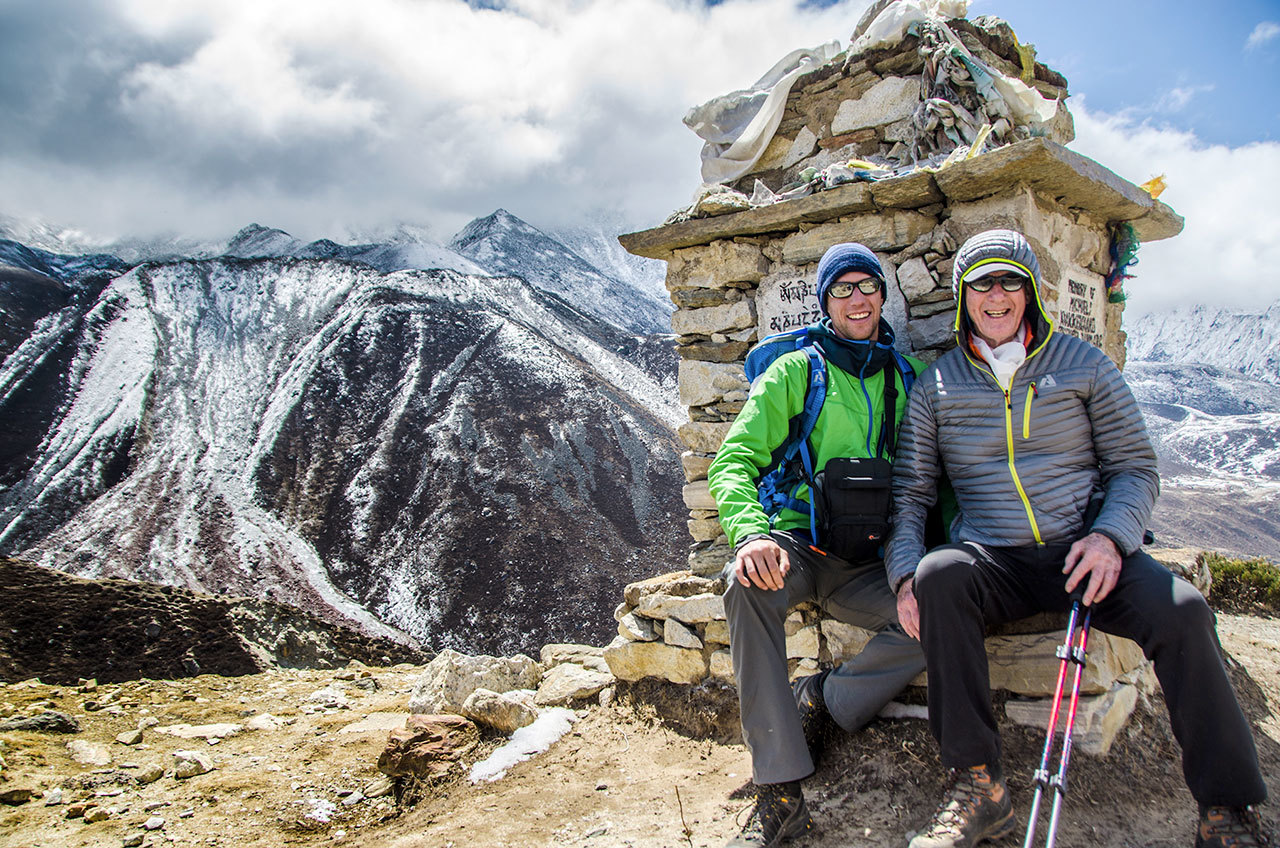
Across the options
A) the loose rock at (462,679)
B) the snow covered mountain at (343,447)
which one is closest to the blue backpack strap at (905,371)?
the loose rock at (462,679)

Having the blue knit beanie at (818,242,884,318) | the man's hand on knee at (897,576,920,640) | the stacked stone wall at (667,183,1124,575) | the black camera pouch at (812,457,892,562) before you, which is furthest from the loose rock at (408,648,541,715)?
the blue knit beanie at (818,242,884,318)

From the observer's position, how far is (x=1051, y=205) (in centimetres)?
370

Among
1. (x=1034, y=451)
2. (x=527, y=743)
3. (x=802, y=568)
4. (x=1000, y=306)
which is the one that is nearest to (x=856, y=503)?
(x=802, y=568)

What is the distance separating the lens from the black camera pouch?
8.73ft

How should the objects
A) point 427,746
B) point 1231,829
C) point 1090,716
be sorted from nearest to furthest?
point 1231,829 → point 1090,716 → point 427,746

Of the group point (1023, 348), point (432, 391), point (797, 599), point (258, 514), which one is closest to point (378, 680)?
point (797, 599)

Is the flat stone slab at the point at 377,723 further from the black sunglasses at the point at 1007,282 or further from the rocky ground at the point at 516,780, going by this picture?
the black sunglasses at the point at 1007,282

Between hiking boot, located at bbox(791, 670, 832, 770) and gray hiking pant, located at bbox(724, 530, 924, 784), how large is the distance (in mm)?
50

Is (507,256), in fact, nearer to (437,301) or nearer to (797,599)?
(437,301)

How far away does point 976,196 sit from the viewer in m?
3.53

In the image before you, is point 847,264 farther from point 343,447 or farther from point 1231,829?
point 343,447

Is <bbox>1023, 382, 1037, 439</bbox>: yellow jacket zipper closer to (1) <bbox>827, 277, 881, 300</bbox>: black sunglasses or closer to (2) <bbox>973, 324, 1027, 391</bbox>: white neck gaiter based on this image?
(2) <bbox>973, 324, 1027, 391</bbox>: white neck gaiter

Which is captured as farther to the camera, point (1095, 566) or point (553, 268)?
point (553, 268)

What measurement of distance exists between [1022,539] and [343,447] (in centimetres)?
2208
